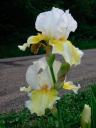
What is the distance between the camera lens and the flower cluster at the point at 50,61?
182cm

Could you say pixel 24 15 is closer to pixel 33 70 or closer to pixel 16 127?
pixel 16 127

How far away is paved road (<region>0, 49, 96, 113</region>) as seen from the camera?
8.18m

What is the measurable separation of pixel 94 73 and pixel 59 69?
10211 mm

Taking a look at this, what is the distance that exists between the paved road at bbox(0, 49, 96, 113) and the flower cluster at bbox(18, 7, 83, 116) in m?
5.45

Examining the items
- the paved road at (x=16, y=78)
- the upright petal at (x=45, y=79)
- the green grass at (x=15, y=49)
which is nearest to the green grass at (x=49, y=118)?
the paved road at (x=16, y=78)

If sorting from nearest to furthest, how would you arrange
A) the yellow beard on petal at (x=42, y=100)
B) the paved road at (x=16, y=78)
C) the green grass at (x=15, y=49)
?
the yellow beard on petal at (x=42, y=100)
the paved road at (x=16, y=78)
the green grass at (x=15, y=49)

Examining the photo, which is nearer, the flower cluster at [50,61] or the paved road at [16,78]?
the flower cluster at [50,61]

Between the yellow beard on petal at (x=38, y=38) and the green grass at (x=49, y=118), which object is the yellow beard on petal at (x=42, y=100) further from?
the green grass at (x=49, y=118)

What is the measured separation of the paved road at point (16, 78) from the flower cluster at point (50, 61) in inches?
214

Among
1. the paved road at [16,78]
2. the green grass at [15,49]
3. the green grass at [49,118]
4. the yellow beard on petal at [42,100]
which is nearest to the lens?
the yellow beard on petal at [42,100]

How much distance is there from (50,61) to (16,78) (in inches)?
380

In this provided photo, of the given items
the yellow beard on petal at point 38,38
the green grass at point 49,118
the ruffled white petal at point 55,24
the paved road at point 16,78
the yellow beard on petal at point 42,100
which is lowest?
the yellow beard on petal at point 42,100

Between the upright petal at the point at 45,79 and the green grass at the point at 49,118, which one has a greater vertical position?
the green grass at the point at 49,118

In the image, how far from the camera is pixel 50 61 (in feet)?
6.03
